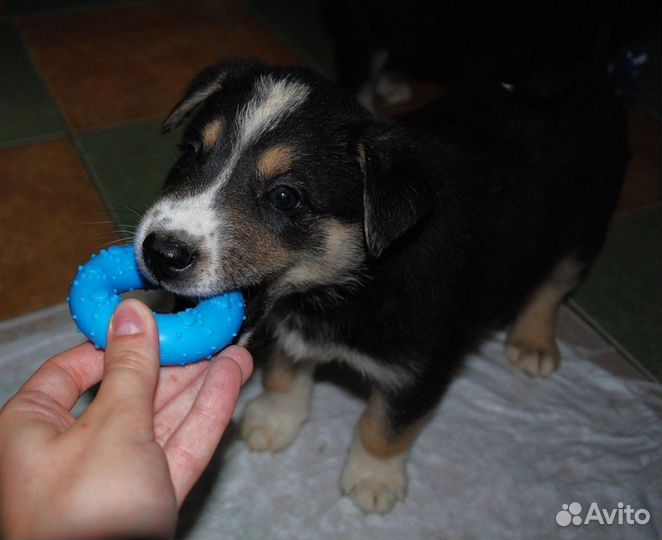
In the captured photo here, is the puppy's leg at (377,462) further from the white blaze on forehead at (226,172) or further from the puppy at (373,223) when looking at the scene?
the white blaze on forehead at (226,172)

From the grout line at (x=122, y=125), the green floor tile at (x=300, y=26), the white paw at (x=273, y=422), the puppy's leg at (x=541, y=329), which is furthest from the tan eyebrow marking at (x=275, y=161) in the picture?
the green floor tile at (x=300, y=26)

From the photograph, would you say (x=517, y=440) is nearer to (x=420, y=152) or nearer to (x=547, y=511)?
(x=547, y=511)

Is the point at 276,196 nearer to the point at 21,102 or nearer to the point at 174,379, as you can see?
the point at 174,379

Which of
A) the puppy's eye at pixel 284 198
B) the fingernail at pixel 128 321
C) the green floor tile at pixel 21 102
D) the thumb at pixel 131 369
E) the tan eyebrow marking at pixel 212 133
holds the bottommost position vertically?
the green floor tile at pixel 21 102

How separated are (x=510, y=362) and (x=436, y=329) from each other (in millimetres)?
994

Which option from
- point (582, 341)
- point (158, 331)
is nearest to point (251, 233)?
point (158, 331)

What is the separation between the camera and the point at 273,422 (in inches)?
108

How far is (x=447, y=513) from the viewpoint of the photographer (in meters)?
2.61

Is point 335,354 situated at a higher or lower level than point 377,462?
higher

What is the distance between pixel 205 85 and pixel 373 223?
2.66 ft

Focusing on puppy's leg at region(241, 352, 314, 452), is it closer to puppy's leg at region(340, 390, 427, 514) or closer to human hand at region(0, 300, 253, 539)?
puppy's leg at region(340, 390, 427, 514)

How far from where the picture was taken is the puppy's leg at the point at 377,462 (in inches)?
98.0

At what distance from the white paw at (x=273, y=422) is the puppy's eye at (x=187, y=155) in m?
1.01

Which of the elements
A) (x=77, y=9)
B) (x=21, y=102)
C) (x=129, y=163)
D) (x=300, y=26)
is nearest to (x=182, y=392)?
(x=129, y=163)
